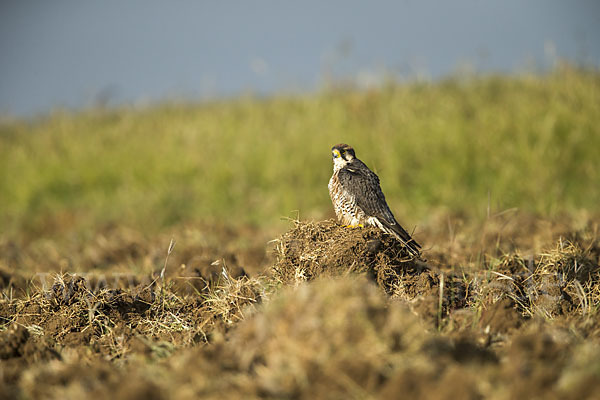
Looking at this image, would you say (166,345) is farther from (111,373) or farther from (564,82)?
(564,82)

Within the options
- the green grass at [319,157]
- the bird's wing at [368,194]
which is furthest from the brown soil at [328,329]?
the green grass at [319,157]

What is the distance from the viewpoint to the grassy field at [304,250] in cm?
178

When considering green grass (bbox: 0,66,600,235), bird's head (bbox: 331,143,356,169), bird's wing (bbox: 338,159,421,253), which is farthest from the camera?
green grass (bbox: 0,66,600,235)

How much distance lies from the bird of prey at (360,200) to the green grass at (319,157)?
9.27ft

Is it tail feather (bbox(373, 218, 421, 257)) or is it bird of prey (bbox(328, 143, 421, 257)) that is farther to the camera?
bird of prey (bbox(328, 143, 421, 257))

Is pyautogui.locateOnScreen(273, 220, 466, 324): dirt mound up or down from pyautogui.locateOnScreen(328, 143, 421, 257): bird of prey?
down

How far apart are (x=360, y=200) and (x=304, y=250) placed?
0.63 metres

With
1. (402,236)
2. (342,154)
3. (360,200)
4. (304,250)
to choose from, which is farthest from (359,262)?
(342,154)

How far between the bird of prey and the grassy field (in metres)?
0.29

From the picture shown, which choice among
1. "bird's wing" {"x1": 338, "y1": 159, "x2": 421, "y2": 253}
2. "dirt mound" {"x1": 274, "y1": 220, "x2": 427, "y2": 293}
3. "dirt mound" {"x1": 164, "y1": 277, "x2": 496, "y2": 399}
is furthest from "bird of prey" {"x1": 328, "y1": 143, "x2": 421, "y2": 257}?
"dirt mound" {"x1": 164, "y1": 277, "x2": 496, "y2": 399}

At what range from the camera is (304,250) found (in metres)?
2.90

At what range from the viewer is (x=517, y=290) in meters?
3.04

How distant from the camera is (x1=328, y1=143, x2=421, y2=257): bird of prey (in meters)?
3.34

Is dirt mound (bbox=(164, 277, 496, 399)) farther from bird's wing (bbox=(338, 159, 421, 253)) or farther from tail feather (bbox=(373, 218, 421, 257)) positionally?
bird's wing (bbox=(338, 159, 421, 253))
